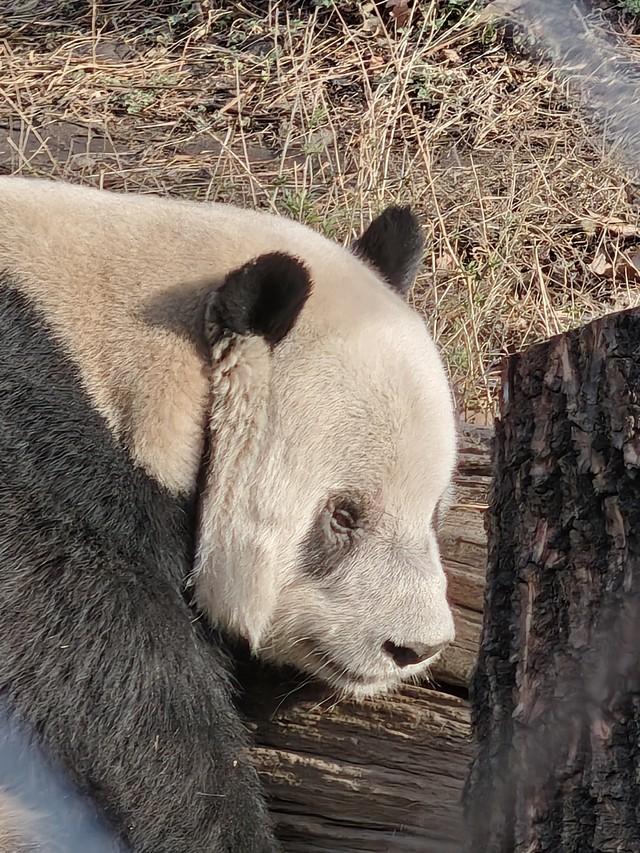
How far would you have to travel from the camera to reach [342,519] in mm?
2621

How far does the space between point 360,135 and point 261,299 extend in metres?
3.43

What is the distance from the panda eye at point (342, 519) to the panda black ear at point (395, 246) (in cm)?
76

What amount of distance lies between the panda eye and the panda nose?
0.29 metres

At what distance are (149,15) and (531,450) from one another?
5.70m

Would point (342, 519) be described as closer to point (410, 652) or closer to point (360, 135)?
point (410, 652)

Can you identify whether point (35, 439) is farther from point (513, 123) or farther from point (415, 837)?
point (513, 123)

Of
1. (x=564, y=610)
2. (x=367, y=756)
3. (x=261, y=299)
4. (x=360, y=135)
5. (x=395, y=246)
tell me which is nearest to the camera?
(x=564, y=610)

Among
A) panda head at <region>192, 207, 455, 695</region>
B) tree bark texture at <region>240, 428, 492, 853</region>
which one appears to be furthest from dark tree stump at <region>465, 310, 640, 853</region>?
tree bark texture at <region>240, 428, 492, 853</region>

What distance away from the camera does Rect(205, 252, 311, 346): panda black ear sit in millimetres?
2363

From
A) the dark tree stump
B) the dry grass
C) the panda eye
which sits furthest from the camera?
the dry grass

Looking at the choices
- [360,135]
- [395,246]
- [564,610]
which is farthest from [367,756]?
[360,135]

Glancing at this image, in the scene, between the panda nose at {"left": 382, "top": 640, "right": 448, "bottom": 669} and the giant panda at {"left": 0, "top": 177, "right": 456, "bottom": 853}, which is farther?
the panda nose at {"left": 382, "top": 640, "right": 448, "bottom": 669}

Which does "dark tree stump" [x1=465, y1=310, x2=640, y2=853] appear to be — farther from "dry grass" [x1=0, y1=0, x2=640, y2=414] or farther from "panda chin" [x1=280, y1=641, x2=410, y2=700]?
"dry grass" [x1=0, y1=0, x2=640, y2=414]

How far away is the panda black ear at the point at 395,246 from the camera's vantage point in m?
3.02
